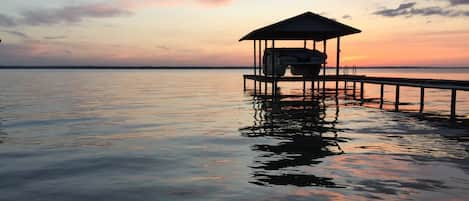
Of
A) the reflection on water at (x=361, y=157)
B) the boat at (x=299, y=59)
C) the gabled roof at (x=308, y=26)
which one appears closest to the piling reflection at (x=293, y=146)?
the reflection on water at (x=361, y=157)

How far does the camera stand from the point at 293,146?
11109mm

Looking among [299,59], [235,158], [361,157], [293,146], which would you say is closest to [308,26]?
[299,59]

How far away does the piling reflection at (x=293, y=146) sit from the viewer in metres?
7.76

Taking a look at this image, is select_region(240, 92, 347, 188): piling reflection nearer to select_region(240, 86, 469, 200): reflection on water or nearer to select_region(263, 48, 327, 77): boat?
select_region(240, 86, 469, 200): reflection on water

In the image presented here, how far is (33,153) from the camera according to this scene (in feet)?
33.9

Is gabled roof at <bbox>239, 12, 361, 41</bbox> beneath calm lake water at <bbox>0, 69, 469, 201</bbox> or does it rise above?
above

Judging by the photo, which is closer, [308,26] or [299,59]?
[308,26]

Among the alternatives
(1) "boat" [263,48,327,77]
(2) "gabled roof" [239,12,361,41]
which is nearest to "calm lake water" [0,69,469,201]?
(2) "gabled roof" [239,12,361,41]

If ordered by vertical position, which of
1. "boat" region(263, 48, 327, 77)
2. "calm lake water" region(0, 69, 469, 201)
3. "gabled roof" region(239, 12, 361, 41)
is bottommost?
"calm lake water" region(0, 69, 469, 201)

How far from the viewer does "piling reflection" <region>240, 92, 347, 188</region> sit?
25.5ft

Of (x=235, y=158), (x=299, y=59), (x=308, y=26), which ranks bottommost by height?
(x=235, y=158)

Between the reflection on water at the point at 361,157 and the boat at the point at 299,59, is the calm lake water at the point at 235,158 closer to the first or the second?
the reflection on water at the point at 361,157

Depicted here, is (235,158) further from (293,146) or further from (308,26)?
(308,26)

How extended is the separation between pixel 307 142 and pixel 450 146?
12.1 ft
